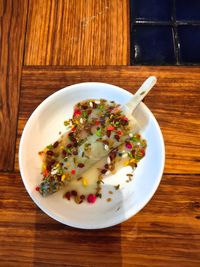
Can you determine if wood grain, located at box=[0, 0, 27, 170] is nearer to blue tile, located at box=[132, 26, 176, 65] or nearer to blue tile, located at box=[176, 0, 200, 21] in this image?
blue tile, located at box=[132, 26, 176, 65]

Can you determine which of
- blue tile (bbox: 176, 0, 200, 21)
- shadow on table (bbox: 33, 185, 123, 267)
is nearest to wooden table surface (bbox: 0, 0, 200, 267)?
shadow on table (bbox: 33, 185, 123, 267)

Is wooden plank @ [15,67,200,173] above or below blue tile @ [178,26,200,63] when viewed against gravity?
below

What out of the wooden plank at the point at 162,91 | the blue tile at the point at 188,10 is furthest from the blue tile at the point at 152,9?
the wooden plank at the point at 162,91

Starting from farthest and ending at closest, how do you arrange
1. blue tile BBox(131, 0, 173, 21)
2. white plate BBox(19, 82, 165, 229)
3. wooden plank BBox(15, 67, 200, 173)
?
blue tile BBox(131, 0, 173, 21) < wooden plank BBox(15, 67, 200, 173) < white plate BBox(19, 82, 165, 229)

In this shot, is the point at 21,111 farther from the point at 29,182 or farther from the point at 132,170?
the point at 132,170

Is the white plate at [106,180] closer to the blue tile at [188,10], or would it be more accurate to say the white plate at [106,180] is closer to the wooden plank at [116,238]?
the wooden plank at [116,238]

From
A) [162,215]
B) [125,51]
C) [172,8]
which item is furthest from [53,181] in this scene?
[172,8]

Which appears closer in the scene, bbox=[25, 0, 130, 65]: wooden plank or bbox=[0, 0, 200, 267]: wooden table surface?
bbox=[0, 0, 200, 267]: wooden table surface
